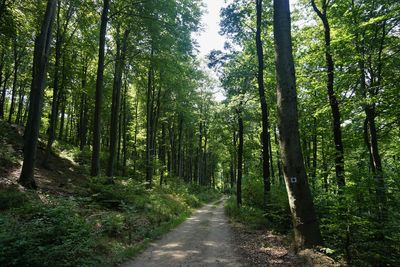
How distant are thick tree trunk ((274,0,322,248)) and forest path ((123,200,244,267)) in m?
2.15

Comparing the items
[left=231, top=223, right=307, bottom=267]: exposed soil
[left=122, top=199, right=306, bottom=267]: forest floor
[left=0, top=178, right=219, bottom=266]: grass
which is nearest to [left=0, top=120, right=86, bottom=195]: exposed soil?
[left=0, top=178, right=219, bottom=266]: grass

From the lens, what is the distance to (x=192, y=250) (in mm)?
7805

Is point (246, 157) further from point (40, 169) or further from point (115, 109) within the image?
point (40, 169)

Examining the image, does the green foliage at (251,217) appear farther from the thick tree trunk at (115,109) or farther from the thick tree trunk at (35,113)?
the thick tree trunk at (35,113)

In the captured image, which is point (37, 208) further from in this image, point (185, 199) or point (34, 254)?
point (185, 199)

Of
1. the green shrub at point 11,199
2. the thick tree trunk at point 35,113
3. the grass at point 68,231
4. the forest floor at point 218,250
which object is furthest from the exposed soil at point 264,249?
the thick tree trunk at point 35,113

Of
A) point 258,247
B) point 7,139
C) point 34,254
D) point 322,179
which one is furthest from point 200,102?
point 34,254

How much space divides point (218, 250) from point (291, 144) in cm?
422

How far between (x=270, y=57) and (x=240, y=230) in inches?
379

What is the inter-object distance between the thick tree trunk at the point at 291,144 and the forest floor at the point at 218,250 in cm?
60

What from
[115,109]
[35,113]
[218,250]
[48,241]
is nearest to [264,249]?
[218,250]

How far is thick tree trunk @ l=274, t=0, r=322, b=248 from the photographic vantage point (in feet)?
16.9

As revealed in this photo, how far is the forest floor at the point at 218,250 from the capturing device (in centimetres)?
650

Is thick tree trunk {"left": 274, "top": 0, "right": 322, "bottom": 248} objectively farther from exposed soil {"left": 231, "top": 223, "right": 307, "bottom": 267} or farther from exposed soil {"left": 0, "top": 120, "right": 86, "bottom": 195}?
exposed soil {"left": 0, "top": 120, "right": 86, "bottom": 195}
